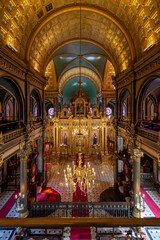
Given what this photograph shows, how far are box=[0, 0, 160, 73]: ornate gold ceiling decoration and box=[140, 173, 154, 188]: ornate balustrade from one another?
30.4 ft

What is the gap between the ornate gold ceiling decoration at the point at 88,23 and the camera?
655 cm

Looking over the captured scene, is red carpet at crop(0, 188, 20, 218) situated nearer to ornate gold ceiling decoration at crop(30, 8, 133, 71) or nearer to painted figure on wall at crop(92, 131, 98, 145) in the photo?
ornate gold ceiling decoration at crop(30, 8, 133, 71)

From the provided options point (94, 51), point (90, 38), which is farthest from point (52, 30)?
point (94, 51)

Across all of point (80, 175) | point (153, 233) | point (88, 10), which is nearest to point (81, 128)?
point (80, 175)

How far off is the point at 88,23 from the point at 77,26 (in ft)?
3.16

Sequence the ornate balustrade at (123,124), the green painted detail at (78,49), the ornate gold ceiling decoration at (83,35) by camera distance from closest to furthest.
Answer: the ornate gold ceiling decoration at (83,35), the ornate balustrade at (123,124), the green painted detail at (78,49)

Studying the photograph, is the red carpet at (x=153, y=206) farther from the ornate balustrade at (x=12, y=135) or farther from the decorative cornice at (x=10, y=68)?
the decorative cornice at (x=10, y=68)

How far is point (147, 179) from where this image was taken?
39.3 ft

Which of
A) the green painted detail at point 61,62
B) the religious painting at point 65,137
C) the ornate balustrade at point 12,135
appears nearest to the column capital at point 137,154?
the ornate balustrade at point 12,135

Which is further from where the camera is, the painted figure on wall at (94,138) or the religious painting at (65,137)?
the painted figure on wall at (94,138)

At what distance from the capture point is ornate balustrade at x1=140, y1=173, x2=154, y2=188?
11156 millimetres

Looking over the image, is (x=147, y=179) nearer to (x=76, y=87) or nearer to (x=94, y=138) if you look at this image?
(x=94, y=138)

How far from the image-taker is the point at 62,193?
10.9 metres

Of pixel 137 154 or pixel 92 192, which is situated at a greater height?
pixel 137 154
